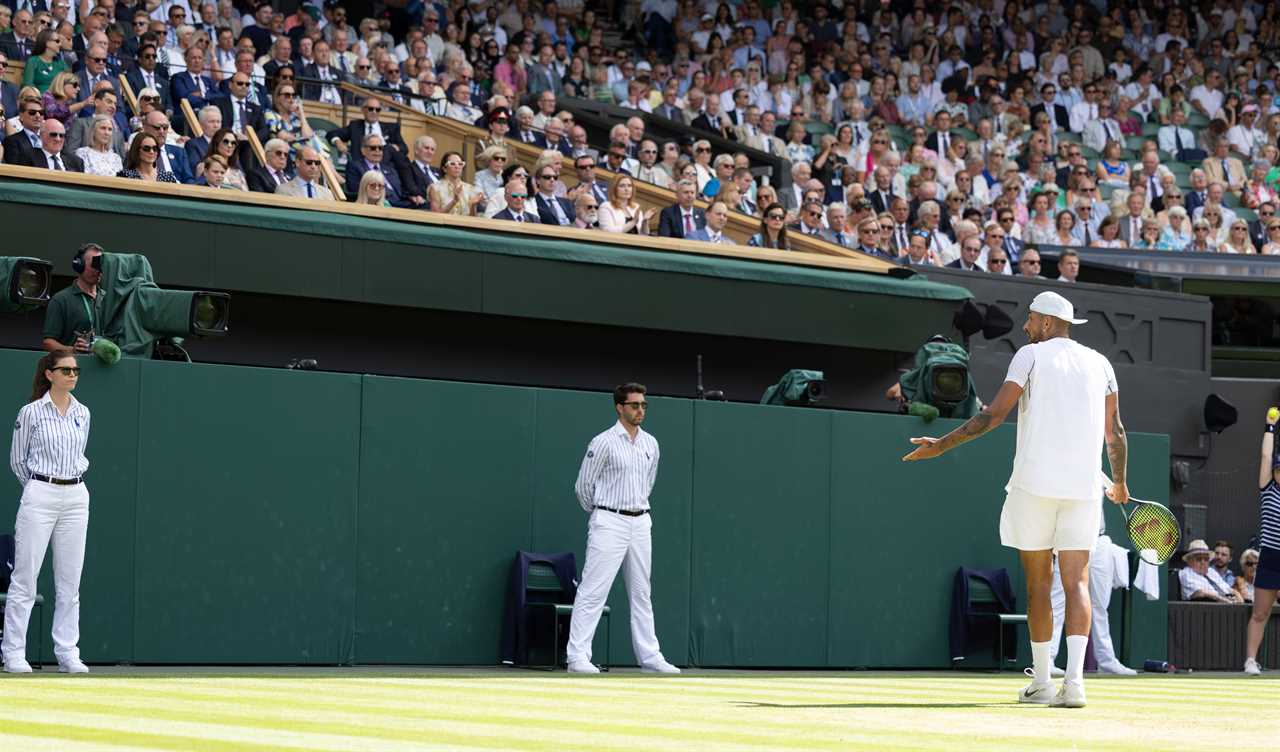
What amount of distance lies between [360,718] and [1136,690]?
5850 mm

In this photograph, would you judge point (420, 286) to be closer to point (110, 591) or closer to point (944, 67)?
point (110, 591)

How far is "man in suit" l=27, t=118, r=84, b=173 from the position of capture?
14977mm

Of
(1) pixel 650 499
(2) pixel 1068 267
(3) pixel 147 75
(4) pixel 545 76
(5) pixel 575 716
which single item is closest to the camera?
(5) pixel 575 716

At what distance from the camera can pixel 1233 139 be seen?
26.9 metres

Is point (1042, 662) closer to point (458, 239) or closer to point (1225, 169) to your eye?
point (458, 239)

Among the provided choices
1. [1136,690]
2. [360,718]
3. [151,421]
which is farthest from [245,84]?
[360,718]

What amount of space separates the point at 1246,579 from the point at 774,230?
606 centimetres

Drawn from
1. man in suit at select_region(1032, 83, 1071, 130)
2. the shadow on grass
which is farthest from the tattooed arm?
man in suit at select_region(1032, 83, 1071, 130)

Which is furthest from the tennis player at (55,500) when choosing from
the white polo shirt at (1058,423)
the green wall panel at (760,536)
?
the white polo shirt at (1058,423)

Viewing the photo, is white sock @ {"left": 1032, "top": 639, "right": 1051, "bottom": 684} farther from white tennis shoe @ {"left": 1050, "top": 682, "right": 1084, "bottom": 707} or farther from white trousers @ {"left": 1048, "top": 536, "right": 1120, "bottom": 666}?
white trousers @ {"left": 1048, "top": 536, "right": 1120, "bottom": 666}

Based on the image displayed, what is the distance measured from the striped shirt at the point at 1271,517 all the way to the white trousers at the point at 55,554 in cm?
975

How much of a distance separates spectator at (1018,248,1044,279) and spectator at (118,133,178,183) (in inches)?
358

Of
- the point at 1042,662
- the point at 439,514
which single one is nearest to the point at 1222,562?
the point at 439,514

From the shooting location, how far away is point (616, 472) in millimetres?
13586
